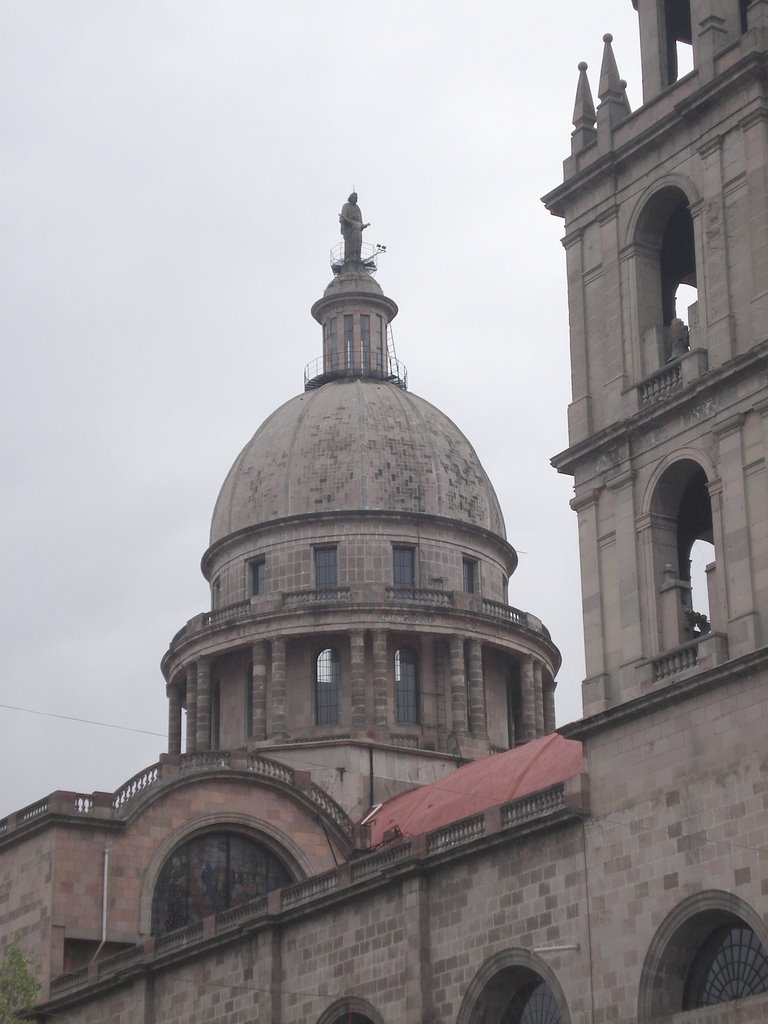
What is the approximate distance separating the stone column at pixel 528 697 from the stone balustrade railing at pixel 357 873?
2112 centimetres

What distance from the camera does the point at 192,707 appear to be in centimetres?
7169

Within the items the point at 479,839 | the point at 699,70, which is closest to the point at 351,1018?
the point at 479,839

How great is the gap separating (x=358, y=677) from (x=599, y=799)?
29.1 m

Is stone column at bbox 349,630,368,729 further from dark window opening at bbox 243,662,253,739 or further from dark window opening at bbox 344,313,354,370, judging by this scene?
dark window opening at bbox 344,313,354,370

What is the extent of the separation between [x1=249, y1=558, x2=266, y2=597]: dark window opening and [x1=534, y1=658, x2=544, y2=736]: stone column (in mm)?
10101

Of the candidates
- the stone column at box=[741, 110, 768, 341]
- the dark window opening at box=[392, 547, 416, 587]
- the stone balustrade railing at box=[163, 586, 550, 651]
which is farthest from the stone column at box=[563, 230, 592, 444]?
the dark window opening at box=[392, 547, 416, 587]

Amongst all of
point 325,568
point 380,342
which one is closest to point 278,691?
point 325,568

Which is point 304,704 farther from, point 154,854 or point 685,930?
point 685,930

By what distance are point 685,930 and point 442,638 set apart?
32.9 metres

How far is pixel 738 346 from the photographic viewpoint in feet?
131

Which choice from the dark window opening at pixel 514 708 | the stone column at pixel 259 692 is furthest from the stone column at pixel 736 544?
the dark window opening at pixel 514 708

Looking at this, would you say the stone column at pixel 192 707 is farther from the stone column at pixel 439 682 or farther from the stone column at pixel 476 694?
the stone column at pixel 476 694

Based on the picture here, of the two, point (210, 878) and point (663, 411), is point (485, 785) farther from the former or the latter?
point (663, 411)

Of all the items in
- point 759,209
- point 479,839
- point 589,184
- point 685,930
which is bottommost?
point 685,930
